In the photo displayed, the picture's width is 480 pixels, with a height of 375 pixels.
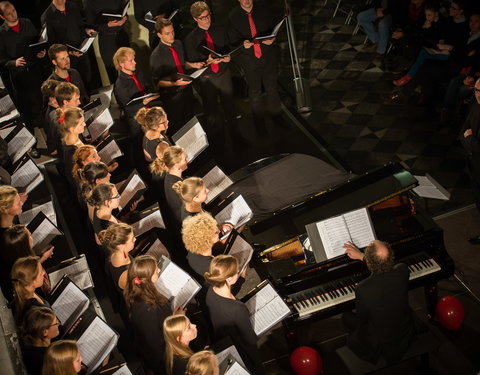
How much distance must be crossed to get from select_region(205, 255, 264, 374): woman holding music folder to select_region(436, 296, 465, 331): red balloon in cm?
191

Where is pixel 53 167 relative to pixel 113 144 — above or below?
below

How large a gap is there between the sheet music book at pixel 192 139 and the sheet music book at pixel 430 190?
2.41 m

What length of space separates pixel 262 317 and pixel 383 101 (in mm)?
5098

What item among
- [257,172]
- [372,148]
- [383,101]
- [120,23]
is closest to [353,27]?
[383,101]

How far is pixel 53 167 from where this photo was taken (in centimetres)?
861

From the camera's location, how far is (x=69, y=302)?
5289 millimetres

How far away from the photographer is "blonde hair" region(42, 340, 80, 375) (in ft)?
14.6

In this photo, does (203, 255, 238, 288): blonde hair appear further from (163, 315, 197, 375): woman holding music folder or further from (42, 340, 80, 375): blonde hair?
(42, 340, 80, 375): blonde hair

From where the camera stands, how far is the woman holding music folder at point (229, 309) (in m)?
4.91

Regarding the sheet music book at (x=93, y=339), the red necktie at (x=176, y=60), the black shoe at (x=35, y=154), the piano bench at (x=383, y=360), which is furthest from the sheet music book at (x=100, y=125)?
the piano bench at (x=383, y=360)

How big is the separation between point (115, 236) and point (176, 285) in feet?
2.24

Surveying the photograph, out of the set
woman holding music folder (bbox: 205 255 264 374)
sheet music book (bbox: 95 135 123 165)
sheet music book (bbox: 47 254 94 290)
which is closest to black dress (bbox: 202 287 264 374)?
woman holding music folder (bbox: 205 255 264 374)

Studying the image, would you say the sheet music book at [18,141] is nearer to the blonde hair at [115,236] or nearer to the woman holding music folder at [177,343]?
the blonde hair at [115,236]

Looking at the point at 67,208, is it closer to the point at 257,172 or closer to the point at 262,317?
the point at 257,172
